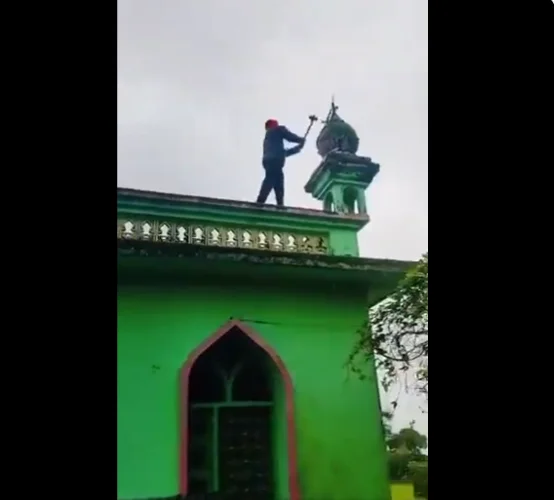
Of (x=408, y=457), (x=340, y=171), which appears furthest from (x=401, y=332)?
(x=340, y=171)

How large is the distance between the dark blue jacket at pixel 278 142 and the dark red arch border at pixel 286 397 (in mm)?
358

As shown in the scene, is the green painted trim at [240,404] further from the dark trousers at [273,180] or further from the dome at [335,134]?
the dome at [335,134]

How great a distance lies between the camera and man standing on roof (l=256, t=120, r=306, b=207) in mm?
1562

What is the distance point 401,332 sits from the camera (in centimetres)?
162

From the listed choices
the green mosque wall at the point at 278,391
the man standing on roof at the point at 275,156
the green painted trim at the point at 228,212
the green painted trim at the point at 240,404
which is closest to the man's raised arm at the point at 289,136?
the man standing on roof at the point at 275,156

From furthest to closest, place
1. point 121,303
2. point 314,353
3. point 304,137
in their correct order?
point 304,137, point 314,353, point 121,303

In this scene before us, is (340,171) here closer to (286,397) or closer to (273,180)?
(273,180)

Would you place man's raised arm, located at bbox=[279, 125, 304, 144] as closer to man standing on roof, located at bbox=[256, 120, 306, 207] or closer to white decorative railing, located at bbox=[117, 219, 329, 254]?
man standing on roof, located at bbox=[256, 120, 306, 207]

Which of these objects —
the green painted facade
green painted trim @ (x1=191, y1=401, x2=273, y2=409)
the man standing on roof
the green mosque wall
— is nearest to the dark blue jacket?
the man standing on roof
